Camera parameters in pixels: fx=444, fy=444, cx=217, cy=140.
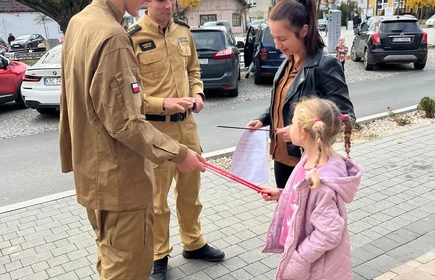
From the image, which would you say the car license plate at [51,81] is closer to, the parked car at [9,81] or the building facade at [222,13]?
the parked car at [9,81]

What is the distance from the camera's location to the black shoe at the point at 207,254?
11.7 ft

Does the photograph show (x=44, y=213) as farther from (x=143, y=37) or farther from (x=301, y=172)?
(x=301, y=172)

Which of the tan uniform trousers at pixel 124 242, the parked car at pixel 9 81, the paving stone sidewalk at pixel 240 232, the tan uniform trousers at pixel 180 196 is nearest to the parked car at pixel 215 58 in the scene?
the parked car at pixel 9 81

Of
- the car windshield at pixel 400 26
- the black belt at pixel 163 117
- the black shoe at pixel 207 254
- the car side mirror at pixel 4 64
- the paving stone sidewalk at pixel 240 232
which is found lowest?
the paving stone sidewalk at pixel 240 232

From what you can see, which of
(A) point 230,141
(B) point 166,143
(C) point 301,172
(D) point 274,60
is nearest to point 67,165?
(B) point 166,143

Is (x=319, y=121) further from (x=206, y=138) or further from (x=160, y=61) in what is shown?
(x=206, y=138)

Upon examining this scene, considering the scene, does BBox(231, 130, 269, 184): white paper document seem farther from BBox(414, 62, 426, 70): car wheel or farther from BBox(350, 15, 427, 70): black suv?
BBox(414, 62, 426, 70): car wheel

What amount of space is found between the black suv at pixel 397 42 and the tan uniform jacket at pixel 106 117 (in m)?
13.7

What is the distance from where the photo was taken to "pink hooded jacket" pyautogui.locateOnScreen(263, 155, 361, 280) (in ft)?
7.00

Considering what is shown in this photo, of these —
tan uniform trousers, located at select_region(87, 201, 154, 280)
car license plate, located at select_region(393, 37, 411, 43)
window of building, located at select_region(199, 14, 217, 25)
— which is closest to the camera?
tan uniform trousers, located at select_region(87, 201, 154, 280)

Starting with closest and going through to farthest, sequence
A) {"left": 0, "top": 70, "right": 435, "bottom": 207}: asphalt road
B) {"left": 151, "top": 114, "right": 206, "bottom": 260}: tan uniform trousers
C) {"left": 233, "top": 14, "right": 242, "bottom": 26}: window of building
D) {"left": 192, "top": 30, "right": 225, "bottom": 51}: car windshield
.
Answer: {"left": 151, "top": 114, "right": 206, "bottom": 260}: tan uniform trousers < {"left": 0, "top": 70, "right": 435, "bottom": 207}: asphalt road < {"left": 192, "top": 30, "right": 225, "bottom": 51}: car windshield < {"left": 233, "top": 14, "right": 242, "bottom": 26}: window of building

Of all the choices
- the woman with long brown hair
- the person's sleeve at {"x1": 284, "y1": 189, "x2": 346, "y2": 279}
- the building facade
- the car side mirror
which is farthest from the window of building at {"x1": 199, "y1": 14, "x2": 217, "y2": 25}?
the person's sleeve at {"x1": 284, "y1": 189, "x2": 346, "y2": 279}

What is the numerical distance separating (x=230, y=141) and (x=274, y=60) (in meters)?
5.49

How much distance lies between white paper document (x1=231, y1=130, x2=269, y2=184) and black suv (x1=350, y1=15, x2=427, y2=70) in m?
12.9
